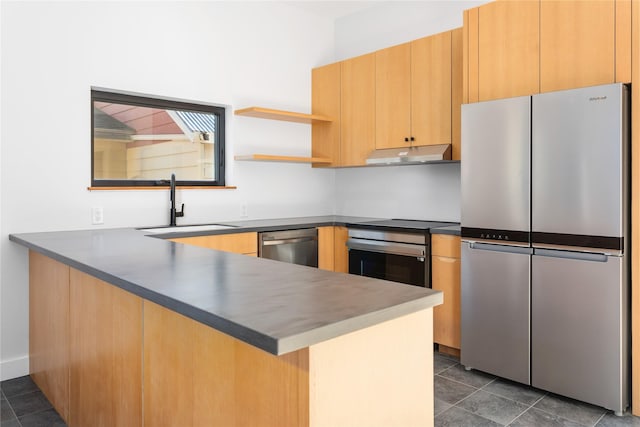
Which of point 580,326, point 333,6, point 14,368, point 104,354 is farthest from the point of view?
point 333,6

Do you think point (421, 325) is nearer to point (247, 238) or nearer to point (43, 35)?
point (247, 238)

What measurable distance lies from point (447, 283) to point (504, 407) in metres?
0.94

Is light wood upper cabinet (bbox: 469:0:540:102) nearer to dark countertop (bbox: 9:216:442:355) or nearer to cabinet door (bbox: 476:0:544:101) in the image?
cabinet door (bbox: 476:0:544:101)

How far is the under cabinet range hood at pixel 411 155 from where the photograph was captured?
3486mm

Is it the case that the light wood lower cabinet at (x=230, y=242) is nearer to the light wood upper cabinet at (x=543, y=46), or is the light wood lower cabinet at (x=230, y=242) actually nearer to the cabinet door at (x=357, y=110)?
the cabinet door at (x=357, y=110)

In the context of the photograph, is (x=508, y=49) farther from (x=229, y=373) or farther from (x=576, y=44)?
(x=229, y=373)

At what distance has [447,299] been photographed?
330 centimetres

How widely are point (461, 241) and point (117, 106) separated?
100 inches

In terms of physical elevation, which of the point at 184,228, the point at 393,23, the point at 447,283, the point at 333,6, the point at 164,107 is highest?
the point at 333,6

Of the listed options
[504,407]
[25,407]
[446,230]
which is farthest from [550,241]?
[25,407]

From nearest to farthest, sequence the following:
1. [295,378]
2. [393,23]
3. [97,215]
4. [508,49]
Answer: [295,378], [508,49], [97,215], [393,23]

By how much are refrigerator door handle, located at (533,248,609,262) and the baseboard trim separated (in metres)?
3.10

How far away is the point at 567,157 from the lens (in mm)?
2510

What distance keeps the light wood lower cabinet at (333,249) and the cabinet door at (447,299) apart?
33.5 inches
